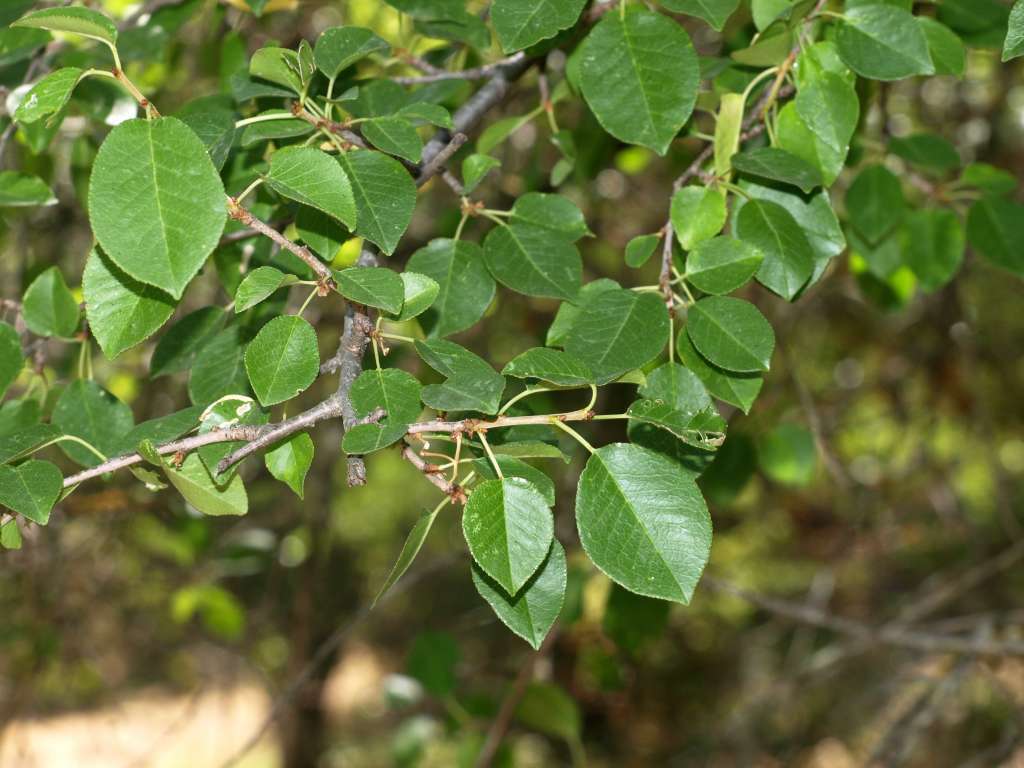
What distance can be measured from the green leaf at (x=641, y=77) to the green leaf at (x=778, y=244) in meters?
0.11

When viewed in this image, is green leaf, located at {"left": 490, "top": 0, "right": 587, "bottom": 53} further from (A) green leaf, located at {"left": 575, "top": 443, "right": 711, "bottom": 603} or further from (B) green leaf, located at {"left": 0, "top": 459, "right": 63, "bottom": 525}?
(B) green leaf, located at {"left": 0, "top": 459, "right": 63, "bottom": 525}

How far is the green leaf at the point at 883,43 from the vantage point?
0.86m

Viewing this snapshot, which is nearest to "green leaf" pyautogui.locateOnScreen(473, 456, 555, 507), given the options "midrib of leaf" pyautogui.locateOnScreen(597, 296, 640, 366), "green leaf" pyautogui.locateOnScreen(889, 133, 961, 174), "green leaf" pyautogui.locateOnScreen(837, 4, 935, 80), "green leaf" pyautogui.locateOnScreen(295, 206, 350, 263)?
"midrib of leaf" pyautogui.locateOnScreen(597, 296, 640, 366)

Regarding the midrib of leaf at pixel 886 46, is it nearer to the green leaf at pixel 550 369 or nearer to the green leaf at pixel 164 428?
the green leaf at pixel 550 369

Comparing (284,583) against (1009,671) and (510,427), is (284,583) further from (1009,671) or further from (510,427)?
(510,427)

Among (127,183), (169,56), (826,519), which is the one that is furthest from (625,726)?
(127,183)

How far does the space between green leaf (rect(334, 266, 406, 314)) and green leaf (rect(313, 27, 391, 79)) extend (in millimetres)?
221

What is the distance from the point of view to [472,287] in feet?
3.04

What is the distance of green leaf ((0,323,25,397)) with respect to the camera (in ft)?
3.05

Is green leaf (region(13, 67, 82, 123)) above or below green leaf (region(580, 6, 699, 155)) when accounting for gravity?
above

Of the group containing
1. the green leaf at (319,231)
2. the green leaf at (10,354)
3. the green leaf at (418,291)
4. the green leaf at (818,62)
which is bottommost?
the green leaf at (10,354)

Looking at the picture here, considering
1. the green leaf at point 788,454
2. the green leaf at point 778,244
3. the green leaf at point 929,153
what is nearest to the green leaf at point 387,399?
the green leaf at point 778,244

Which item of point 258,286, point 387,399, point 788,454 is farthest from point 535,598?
point 788,454

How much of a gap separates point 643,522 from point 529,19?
1.31 ft
